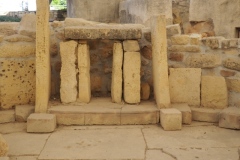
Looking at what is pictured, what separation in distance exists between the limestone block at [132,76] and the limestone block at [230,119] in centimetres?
97

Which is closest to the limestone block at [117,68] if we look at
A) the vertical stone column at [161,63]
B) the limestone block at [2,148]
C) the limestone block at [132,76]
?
the limestone block at [132,76]

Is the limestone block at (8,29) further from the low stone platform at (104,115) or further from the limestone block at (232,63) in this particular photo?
the limestone block at (232,63)

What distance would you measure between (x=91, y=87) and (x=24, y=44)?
996 mm

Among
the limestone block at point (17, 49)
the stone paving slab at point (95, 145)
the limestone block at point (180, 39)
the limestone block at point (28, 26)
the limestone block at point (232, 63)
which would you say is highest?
the limestone block at point (28, 26)

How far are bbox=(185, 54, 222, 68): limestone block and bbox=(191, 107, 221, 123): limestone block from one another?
532 millimetres

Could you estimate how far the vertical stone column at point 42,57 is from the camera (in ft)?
11.5

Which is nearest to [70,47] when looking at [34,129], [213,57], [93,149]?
[34,129]

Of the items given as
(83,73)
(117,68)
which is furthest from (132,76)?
(83,73)

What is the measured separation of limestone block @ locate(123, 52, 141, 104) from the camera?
377 cm

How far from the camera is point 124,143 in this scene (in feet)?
10.1

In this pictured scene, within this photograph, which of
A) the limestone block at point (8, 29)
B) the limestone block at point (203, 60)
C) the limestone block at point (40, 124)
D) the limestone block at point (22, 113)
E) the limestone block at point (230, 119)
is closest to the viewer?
the limestone block at point (40, 124)

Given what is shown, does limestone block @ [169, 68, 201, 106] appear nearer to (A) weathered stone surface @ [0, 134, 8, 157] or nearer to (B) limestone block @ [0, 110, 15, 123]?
(B) limestone block @ [0, 110, 15, 123]

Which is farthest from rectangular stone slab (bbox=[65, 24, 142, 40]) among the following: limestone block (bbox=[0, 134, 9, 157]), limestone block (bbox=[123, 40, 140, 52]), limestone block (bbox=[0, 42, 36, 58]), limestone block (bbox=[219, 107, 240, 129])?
limestone block (bbox=[0, 134, 9, 157])

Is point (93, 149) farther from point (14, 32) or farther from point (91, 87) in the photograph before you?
point (14, 32)
